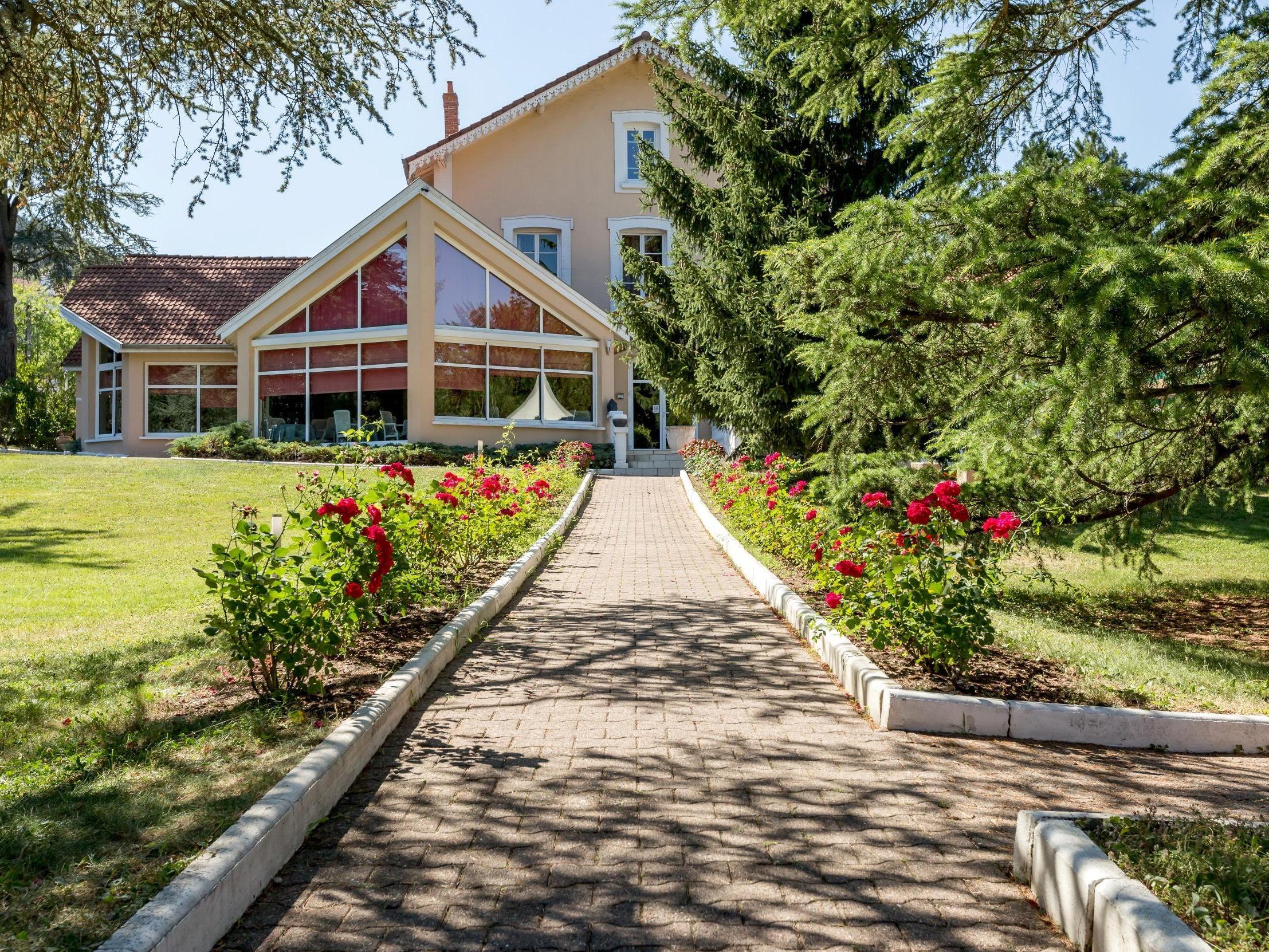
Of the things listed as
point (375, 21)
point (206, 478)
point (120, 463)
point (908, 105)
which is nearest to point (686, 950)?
point (375, 21)

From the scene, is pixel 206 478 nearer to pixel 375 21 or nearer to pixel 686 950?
pixel 375 21

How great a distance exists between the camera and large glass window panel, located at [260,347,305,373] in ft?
84.4

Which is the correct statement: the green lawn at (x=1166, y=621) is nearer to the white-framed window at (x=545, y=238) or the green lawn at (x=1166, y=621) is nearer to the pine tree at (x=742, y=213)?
the pine tree at (x=742, y=213)

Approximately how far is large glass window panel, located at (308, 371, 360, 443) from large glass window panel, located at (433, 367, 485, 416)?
2.33 meters

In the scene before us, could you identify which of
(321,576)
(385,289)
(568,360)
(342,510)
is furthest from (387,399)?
(321,576)

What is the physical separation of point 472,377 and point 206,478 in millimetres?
7997

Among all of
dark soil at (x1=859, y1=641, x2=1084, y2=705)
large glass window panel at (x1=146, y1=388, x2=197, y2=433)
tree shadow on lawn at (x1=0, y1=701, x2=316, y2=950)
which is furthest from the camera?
large glass window panel at (x1=146, y1=388, x2=197, y2=433)

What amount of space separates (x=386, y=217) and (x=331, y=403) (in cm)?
509

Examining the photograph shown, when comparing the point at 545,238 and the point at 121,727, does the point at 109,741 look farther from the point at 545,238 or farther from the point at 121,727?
the point at 545,238

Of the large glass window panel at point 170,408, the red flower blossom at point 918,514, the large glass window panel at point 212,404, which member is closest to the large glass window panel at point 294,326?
the large glass window panel at point 212,404

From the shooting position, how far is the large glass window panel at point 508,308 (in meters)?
25.3

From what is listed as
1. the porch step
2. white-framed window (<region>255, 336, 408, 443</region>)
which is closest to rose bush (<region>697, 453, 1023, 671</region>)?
the porch step

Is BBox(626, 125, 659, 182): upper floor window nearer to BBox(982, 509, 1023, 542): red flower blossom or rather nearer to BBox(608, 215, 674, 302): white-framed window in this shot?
BBox(608, 215, 674, 302): white-framed window

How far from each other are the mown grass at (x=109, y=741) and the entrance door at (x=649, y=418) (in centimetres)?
1771
